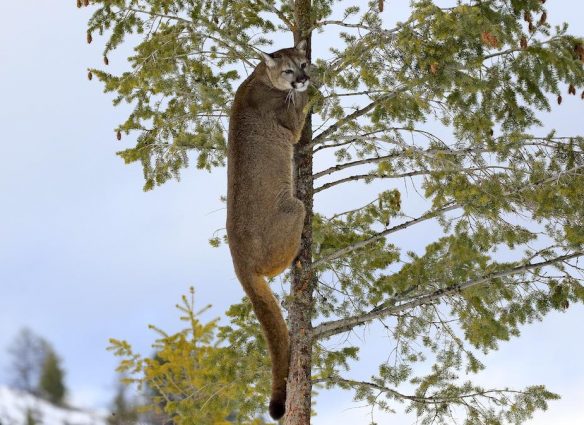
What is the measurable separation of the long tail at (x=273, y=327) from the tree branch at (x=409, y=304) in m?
0.88

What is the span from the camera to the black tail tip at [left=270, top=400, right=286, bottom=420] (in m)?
8.68

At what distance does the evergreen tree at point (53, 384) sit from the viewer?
6863 millimetres

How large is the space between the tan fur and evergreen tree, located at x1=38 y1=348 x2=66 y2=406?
2.25 metres

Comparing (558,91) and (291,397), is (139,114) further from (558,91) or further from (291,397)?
(558,91)

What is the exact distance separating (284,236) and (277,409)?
185 cm

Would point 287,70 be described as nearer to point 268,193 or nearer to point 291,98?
point 291,98

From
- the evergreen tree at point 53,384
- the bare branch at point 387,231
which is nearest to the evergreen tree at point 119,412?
the evergreen tree at point 53,384

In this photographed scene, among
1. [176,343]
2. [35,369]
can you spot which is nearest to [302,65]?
[35,369]

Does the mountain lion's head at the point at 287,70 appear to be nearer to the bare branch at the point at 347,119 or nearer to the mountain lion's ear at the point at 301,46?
the mountain lion's ear at the point at 301,46

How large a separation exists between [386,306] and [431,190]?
60.5 inches

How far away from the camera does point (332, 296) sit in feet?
34.7

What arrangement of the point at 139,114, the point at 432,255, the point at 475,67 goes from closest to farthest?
the point at 475,67 < the point at 432,255 < the point at 139,114

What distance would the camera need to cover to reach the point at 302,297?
9.62m

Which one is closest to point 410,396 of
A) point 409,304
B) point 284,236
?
point 409,304
